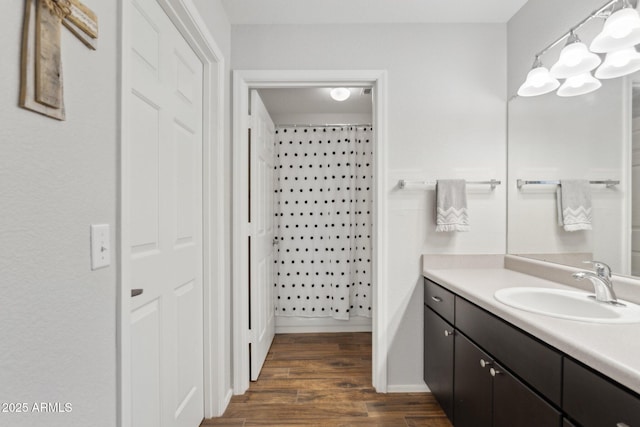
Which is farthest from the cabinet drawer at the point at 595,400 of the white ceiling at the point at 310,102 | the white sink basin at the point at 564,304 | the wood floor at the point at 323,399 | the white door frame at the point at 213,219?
the white ceiling at the point at 310,102

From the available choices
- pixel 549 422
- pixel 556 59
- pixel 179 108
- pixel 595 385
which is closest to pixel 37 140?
pixel 179 108

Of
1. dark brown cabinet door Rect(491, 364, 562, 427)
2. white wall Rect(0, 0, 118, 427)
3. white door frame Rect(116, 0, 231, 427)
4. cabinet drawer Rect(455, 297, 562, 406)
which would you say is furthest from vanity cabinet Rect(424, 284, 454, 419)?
white wall Rect(0, 0, 118, 427)

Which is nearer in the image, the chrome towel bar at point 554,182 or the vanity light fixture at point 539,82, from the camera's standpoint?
the chrome towel bar at point 554,182

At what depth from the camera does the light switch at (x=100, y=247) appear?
83 cm

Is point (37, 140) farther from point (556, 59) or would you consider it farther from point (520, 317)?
point (556, 59)

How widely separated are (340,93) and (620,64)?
1840 mm

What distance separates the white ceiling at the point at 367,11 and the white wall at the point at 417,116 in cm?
5

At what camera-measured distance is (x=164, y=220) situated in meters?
1.36

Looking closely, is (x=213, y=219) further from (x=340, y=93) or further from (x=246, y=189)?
(x=340, y=93)

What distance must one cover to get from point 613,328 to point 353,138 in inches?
98.1

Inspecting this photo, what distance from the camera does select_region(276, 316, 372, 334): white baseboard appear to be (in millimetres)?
3232

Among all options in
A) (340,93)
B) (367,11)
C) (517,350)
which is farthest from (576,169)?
(340,93)

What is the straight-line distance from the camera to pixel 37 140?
0.67 metres

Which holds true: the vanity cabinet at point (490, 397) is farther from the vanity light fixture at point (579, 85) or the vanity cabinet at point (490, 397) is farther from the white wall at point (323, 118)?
the white wall at point (323, 118)
